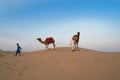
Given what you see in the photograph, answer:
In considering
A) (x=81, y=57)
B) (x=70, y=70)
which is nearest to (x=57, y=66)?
(x=70, y=70)

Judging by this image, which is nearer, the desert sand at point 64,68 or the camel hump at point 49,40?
the desert sand at point 64,68

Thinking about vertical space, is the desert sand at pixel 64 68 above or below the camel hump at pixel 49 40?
below

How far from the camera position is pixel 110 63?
46.6 feet

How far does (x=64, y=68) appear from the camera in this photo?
13.5 m

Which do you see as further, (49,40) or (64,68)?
(49,40)

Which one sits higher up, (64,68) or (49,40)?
(49,40)

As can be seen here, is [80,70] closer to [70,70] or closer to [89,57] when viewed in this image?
[70,70]

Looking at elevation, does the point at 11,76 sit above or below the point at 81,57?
below

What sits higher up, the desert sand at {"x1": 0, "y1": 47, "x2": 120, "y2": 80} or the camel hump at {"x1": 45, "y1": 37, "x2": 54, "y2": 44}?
the camel hump at {"x1": 45, "y1": 37, "x2": 54, "y2": 44}

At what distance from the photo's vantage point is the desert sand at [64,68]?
12406mm

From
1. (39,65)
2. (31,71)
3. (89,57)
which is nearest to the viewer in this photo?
(31,71)

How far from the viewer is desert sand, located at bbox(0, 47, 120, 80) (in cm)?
1241

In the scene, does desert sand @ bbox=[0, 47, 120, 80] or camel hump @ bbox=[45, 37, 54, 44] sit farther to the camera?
camel hump @ bbox=[45, 37, 54, 44]

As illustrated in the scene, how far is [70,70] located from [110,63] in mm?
3226
